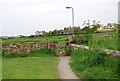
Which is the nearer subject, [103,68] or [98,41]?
[103,68]

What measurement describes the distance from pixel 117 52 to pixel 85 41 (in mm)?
10039

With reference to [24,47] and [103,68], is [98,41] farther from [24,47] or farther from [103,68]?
[24,47]

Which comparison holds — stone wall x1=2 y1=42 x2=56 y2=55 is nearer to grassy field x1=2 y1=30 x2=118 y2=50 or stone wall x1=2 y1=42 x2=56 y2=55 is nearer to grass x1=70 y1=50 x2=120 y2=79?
grassy field x1=2 y1=30 x2=118 y2=50

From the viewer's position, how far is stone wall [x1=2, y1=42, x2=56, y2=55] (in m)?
18.8

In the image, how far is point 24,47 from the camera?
62.2 ft

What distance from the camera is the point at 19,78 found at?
8.59 metres

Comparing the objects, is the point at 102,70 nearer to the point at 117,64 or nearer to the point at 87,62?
the point at 117,64

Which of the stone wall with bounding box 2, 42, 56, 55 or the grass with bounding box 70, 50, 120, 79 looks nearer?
the grass with bounding box 70, 50, 120, 79

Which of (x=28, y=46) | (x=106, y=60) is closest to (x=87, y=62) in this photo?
(x=106, y=60)

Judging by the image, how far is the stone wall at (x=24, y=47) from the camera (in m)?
18.8

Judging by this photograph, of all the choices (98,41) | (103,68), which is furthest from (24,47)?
(103,68)

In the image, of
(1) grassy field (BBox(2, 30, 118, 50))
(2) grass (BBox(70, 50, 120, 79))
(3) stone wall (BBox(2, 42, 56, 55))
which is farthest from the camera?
(3) stone wall (BBox(2, 42, 56, 55))

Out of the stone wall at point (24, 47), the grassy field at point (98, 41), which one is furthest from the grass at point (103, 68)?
the stone wall at point (24, 47)

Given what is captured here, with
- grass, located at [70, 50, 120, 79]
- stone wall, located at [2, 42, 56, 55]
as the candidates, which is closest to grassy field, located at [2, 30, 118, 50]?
grass, located at [70, 50, 120, 79]
